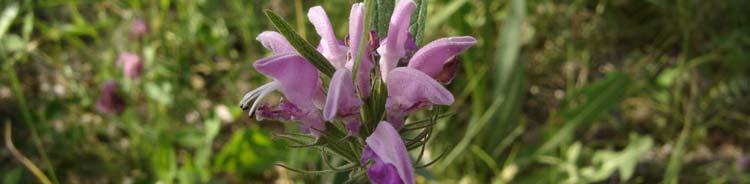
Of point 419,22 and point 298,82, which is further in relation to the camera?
point 419,22

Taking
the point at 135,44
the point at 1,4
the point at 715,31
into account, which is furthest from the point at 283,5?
the point at 715,31

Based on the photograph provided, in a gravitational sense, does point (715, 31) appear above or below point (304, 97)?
above

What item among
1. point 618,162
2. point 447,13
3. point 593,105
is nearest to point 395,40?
point 447,13

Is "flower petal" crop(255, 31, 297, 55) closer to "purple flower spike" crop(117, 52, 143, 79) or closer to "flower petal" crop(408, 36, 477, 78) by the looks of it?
"flower petal" crop(408, 36, 477, 78)

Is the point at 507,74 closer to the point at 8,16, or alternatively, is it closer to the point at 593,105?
the point at 593,105

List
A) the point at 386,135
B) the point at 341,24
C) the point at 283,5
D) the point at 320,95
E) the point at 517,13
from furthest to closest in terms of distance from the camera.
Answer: the point at 283,5, the point at 341,24, the point at 517,13, the point at 320,95, the point at 386,135

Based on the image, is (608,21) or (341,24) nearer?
(341,24)

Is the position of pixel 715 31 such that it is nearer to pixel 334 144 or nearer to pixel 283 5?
pixel 283 5

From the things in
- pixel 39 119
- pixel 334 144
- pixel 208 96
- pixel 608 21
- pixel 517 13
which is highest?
pixel 608 21

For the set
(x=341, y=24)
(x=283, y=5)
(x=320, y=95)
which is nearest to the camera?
(x=320, y=95)
